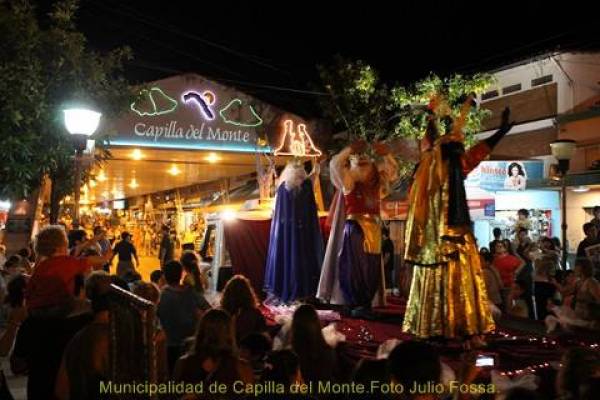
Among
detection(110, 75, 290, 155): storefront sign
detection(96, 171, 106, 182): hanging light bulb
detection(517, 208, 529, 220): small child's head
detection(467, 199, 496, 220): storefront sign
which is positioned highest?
detection(110, 75, 290, 155): storefront sign

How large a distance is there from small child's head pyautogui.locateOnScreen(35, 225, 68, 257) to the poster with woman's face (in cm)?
1393

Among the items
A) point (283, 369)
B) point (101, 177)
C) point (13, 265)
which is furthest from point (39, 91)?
point (101, 177)

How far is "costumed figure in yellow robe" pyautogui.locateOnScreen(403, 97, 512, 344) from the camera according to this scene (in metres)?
6.61

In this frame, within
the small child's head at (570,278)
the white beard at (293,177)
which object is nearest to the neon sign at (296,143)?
the white beard at (293,177)

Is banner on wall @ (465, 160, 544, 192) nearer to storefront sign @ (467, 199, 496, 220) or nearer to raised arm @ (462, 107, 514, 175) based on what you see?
storefront sign @ (467, 199, 496, 220)

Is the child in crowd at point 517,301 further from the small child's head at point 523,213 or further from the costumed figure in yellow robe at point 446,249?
the small child's head at point 523,213

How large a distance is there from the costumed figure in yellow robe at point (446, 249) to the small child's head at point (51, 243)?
356 centimetres

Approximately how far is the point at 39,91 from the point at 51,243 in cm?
499

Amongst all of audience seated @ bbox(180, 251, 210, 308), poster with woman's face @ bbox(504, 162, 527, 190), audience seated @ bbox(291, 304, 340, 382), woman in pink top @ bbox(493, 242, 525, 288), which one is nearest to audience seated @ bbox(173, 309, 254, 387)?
audience seated @ bbox(291, 304, 340, 382)

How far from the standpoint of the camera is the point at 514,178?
17125 millimetres

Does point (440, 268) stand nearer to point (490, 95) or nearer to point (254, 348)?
point (254, 348)

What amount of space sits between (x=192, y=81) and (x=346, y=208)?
8178 millimetres

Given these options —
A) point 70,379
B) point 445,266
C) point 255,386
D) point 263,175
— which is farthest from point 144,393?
point 263,175

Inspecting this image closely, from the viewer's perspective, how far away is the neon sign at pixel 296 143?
10141 mm
